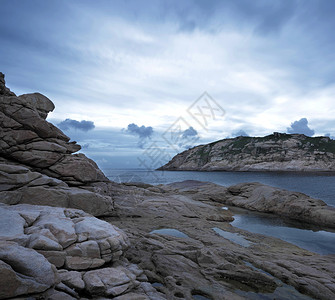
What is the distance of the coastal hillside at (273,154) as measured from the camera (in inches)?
5108

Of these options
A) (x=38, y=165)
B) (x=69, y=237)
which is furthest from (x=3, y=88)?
(x=69, y=237)

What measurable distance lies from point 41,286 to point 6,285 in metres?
1.00

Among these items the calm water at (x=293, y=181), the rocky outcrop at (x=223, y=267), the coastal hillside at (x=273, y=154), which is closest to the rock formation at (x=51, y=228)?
→ the rocky outcrop at (x=223, y=267)

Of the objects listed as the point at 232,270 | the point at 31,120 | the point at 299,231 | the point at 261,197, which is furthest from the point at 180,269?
the point at 261,197

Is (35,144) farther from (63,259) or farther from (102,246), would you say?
(63,259)

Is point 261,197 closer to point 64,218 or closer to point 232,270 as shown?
point 232,270

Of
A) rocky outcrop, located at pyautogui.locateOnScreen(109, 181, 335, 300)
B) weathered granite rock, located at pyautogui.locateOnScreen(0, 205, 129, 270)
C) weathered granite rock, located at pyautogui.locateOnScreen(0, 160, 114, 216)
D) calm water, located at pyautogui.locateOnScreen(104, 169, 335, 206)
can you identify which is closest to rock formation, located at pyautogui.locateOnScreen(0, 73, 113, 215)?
weathered granite rock, located at pyautogui.locateOnScreen(0, 160, 114, 216)

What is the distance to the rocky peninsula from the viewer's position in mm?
8195

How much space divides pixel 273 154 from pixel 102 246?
15044 centimetres

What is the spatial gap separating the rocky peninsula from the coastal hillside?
11857cm

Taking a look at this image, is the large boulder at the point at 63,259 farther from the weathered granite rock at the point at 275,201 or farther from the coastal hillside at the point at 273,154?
the coastal hillside at the point at 273,154

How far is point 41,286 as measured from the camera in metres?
6.63

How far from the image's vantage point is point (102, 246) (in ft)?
34.5

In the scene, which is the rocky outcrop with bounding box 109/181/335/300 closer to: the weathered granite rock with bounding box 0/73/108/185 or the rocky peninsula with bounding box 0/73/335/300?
the rocky peninsula with bounding box 0/73/335/300
